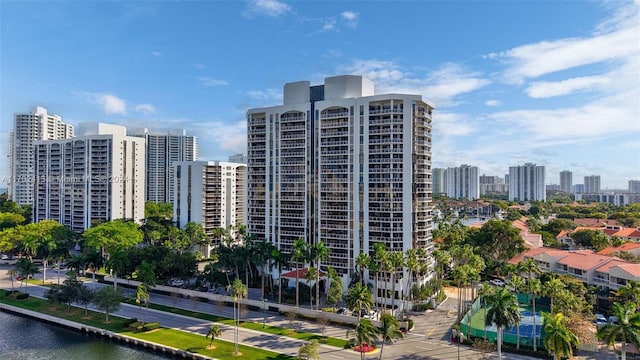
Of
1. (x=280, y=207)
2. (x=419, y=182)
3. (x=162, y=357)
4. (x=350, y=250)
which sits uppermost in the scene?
(x=419, y=182)

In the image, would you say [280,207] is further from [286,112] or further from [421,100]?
[421,100]

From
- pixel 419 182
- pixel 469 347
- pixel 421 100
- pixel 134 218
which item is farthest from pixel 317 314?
pixel 134 218

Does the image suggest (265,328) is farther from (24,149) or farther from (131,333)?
(24,149)

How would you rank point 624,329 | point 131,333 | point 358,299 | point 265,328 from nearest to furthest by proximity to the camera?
point 624,329 → point 358,299 → point 131,333 → point 265,328

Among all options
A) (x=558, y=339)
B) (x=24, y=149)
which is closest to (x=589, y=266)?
(x=558, y=339)

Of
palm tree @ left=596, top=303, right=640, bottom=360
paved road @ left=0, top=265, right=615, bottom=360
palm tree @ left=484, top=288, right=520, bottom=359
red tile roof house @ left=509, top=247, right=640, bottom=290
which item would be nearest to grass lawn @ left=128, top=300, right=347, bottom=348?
paved road @ left=0, top=265, right=615, bottom=360

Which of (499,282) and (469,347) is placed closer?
(469,347)

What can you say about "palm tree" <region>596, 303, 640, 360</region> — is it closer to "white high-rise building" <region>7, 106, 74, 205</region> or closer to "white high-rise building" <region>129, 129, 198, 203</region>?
"white high-rise building" <region>129, 129, 198, 203</region>
